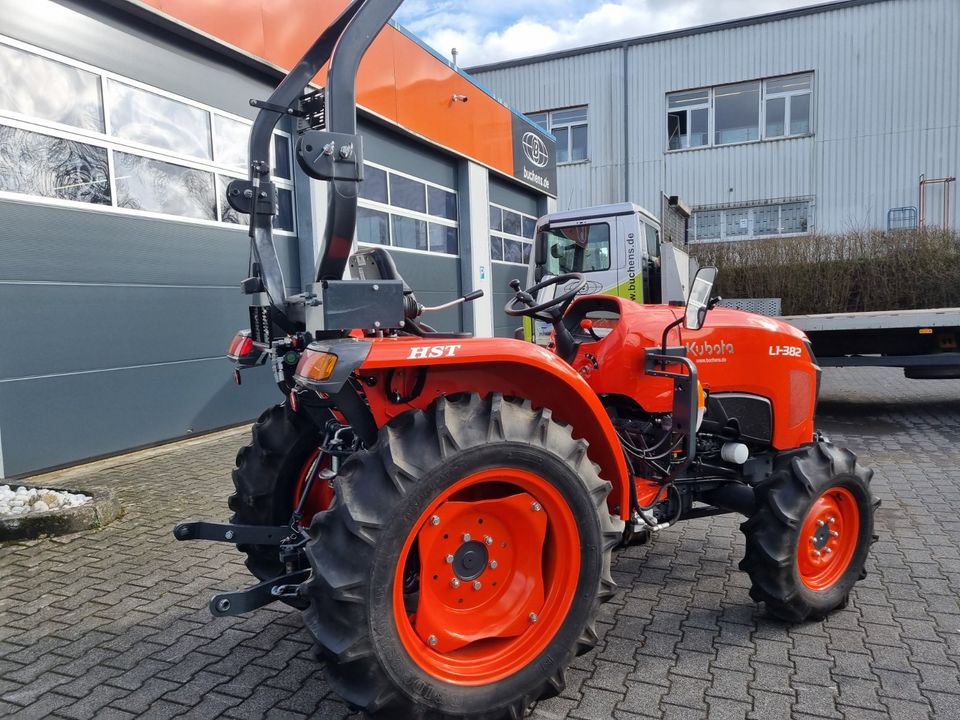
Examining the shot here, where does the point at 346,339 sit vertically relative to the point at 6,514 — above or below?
above

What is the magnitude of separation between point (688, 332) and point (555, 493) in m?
1.16

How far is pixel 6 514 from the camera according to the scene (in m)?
4.09

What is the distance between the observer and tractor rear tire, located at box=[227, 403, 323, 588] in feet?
9.41

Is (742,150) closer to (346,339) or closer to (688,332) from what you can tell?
(688,332)

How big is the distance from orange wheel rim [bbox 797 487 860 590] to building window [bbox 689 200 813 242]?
15.7m

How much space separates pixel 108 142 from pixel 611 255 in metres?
5.96

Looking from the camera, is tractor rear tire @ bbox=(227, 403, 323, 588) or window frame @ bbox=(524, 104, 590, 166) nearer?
tractor rear tire @ bbox=(227, 403, 323, 588)

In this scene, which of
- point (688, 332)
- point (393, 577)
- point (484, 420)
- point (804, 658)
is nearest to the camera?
point (393, 577)

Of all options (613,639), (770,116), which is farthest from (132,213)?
(770,116)

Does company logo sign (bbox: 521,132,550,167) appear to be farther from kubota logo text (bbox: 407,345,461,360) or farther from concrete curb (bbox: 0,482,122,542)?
kubota logo text (bbox: 407,345,461,360)

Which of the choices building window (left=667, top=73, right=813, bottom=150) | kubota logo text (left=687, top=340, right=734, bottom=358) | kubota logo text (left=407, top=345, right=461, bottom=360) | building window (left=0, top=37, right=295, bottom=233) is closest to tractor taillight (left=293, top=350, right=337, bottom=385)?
kubota logo text (left=407, top=345, right=461, bottom=360)

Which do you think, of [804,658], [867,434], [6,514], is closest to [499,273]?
[867,434]

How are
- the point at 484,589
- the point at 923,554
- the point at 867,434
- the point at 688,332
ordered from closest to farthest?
the point at 484,589 < the point at 688,332 < the point at 923,554 < the point at 867,434

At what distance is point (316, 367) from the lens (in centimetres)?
205
